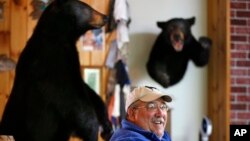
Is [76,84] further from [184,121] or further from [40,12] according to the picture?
[184,121]

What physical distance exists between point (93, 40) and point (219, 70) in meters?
1.11

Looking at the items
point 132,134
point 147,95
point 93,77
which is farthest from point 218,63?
point 132,134

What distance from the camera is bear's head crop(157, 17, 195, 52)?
11.3 ft

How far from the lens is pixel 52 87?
283cm

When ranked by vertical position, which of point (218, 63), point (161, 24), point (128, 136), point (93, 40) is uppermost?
point (161, 24)

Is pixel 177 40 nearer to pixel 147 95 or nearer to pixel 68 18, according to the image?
pixel 68 18

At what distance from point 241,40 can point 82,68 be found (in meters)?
1.46

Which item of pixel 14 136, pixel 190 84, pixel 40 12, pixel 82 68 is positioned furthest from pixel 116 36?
pixel 14 136

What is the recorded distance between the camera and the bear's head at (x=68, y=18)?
2.88 meters

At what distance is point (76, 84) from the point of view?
116 inches

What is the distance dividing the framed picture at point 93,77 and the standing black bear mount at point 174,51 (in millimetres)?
505

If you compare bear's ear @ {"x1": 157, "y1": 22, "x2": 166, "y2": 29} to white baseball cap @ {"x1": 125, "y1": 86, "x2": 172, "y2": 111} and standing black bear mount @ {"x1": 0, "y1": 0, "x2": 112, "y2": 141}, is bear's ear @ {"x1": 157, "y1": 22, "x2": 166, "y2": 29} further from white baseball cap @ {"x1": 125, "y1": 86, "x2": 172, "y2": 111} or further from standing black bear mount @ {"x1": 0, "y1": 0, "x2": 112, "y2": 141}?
white baseball cap @ {"x1": 125, "y1": 86, "x2": 172, "y2": 111}

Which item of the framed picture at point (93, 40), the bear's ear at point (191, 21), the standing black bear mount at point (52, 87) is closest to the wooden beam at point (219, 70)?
the bear's ear at point (191, 21)

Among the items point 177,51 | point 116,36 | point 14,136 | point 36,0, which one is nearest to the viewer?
point 14,136
